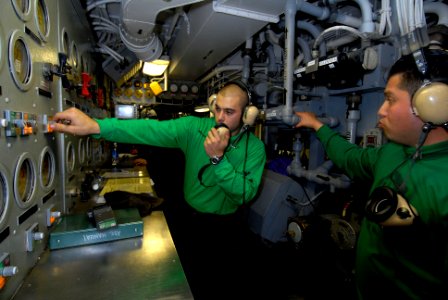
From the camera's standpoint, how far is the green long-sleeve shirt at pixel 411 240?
3.79 ft

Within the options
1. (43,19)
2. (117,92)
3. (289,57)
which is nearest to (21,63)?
(43,19)

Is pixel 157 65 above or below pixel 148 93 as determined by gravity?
above

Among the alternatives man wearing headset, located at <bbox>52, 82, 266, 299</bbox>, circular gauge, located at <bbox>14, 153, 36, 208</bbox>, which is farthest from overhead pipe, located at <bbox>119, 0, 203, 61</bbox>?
circular gauge, located at <bbox>14, 153, 36, 208</bbox>

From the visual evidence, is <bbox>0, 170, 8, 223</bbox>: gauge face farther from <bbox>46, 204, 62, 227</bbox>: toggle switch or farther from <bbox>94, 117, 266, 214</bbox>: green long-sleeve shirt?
<bbox>94, 117, 266, 214</bbox>: green long-sleeve shirt

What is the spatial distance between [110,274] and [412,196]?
1488 millimetres

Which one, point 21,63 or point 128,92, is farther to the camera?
point 128,92

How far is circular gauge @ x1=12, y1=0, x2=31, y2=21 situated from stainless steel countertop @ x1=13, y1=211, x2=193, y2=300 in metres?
1.17

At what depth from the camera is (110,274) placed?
4.04ft

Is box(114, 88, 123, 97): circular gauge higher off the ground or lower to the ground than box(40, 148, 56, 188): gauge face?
higher

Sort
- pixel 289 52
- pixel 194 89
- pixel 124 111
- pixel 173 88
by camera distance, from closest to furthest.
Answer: pixel 289 52 → pixel 124 111 → pixel 173 88 → pixel 194 89

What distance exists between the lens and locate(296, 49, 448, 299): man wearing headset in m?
1.12

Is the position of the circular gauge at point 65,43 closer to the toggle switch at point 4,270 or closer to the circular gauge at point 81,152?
the circular gauge at point 81,152

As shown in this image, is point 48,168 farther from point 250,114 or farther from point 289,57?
point 289,57

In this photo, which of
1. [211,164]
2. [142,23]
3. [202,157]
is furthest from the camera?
[142,23]
